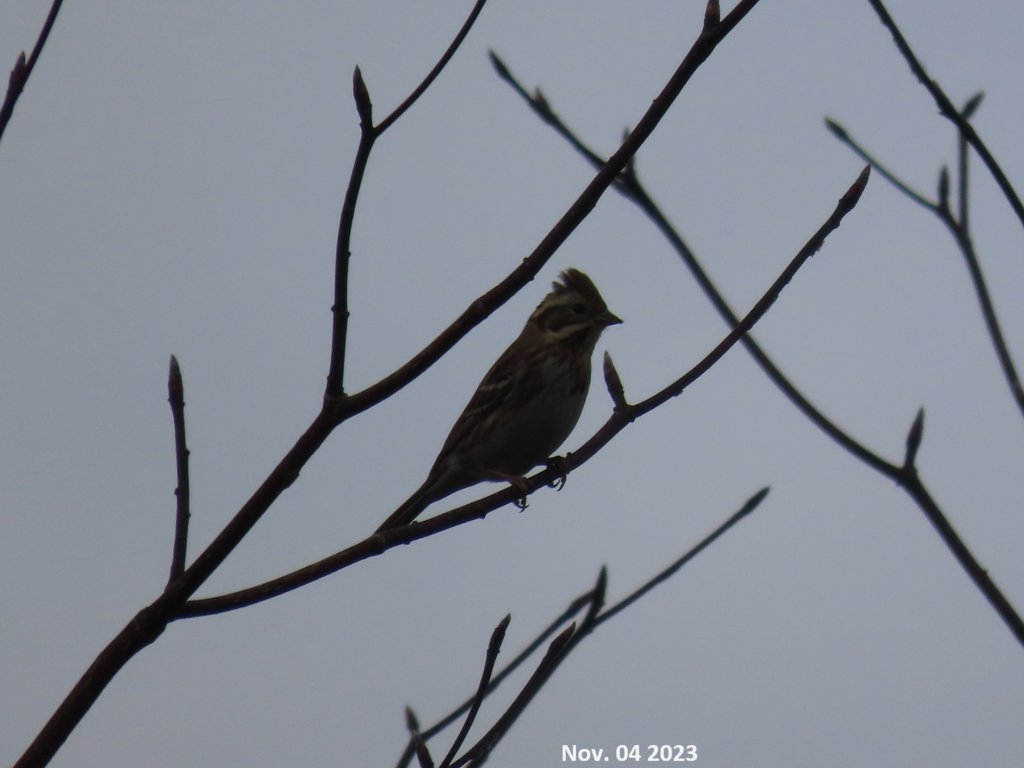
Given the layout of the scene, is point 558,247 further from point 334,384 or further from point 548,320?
point 548,320

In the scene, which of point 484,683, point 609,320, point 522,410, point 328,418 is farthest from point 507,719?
point 609,320

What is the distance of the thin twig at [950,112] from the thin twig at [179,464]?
2672 mm

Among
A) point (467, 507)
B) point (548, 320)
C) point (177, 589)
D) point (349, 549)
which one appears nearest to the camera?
point (177, 589)

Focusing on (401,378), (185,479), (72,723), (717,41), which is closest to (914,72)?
(717,41)

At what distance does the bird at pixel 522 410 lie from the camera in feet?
27.1

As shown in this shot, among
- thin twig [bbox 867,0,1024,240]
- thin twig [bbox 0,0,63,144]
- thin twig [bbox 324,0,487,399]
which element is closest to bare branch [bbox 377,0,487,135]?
thin twig [bbox 324,0,487,399]

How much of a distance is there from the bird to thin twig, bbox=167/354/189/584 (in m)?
4.53

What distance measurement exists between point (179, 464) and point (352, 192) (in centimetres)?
108

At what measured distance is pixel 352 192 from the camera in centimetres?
312

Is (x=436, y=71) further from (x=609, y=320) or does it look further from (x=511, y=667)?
(x=609, y=320)

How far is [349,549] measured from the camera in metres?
3.41

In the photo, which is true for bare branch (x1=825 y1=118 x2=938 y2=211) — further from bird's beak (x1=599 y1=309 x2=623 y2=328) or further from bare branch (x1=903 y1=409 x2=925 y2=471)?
bird's beak (x1=599 y1=309 x2=623 y2=328)

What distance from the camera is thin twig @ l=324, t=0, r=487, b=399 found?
10.2ft

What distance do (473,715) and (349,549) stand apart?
689 millimetres
